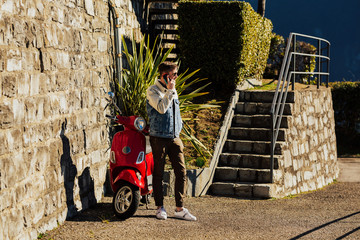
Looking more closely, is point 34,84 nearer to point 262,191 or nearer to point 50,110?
point 50,110

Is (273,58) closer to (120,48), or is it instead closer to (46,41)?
(120,48)

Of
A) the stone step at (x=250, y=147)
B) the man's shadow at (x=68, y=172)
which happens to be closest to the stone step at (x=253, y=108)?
the stone step at (x=250, y=147)

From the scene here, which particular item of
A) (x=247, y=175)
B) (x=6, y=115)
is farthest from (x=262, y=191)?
(x=6, y=115)

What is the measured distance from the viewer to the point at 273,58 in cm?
1403

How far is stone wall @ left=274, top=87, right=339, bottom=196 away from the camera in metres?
8.06

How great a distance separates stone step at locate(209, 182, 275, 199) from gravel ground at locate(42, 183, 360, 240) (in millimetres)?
207

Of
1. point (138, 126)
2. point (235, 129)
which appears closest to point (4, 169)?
point (138, 126)

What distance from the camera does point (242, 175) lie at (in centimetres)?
761

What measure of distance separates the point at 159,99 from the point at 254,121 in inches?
141

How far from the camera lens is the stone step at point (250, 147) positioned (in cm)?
796

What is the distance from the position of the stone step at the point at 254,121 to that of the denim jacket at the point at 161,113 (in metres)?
3.27

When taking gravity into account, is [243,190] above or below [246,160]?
below

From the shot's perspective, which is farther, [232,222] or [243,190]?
[243,190]

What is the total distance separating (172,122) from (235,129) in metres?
3.17
